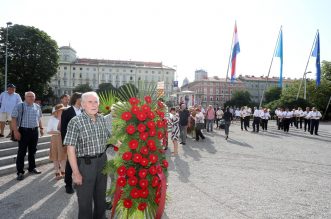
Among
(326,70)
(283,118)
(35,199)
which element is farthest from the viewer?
(326,70)

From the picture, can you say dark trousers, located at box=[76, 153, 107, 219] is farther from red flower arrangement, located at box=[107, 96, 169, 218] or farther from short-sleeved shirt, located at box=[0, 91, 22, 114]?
Answer: short-sleeved shirt, located at box=[0, 91, 22, 114]

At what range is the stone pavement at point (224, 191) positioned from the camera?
16.4 feet

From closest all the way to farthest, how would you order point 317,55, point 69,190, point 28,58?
1. point 69,190
2. point 317,55
3. point 28,58

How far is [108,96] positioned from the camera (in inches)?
235

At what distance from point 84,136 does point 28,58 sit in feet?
165

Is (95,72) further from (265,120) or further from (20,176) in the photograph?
(20,176)

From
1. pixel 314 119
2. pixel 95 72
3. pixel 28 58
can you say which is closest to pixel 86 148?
pixel 314 119

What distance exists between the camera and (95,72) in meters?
124

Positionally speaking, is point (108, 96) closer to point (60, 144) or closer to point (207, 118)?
point (60, 144)

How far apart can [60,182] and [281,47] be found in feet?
88.2

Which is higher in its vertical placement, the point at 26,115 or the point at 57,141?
the point at 26,115

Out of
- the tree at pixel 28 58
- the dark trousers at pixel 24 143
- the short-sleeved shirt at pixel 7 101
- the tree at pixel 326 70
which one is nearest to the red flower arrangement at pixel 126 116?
the dark trousers at pixel 24 143

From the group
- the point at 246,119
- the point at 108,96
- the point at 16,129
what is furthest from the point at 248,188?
the point at 246,119

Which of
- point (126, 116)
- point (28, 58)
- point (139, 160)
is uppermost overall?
point (28, 58)
